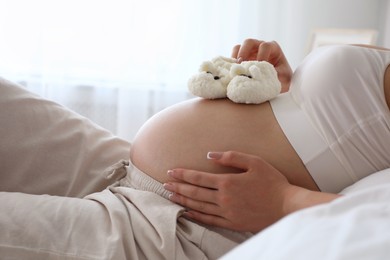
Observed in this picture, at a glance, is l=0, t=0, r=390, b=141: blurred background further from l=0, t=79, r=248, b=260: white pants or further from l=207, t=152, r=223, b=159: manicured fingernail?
l=207, t=152, r=223, b=159: manicured fingernail

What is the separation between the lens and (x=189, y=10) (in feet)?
7.38

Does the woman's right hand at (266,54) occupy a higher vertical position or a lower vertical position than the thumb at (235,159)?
higher

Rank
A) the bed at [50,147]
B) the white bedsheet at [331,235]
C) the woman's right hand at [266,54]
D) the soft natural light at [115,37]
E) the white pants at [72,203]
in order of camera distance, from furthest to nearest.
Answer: the soft natural light at [115,37] < the woman's right hand at [266,54] < the bed at [50,147] < the white pants at [72,203] < the white bedsheet at [331,235]

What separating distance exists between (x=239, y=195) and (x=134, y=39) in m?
1.54

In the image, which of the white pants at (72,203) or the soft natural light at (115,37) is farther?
the soft natural light at (115,37)

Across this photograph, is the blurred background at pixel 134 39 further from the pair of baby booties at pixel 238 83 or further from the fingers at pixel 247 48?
the pair of baby booties at pixel 238 83

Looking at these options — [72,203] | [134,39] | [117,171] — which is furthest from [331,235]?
[134,39]

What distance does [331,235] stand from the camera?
1.36 feet

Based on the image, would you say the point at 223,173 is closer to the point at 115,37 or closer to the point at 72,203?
the point at 72,203

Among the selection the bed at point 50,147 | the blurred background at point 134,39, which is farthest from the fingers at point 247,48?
the blurred background at point 134,39

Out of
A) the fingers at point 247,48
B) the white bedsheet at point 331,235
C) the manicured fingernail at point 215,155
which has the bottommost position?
the manicured fingernail at point 215,155

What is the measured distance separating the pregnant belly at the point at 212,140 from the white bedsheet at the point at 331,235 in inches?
15.5

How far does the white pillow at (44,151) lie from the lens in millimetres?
1014

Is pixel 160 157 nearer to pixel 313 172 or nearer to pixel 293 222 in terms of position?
pixel 313 172
